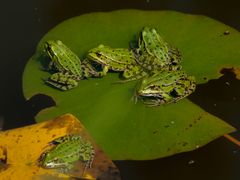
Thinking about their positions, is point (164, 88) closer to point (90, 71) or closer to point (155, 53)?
point (155, 53)

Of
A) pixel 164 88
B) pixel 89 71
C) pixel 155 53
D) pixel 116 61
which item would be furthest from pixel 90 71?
pixel 164 88

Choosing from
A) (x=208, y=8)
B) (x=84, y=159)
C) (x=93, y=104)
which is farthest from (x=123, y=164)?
(x=208, y=8)

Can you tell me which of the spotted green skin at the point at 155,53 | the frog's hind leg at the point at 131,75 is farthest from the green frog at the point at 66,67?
the spotted green skin at the point at 155,53

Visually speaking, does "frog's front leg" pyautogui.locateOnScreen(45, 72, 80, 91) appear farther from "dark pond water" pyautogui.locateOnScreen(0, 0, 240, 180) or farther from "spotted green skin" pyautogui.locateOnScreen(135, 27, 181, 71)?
"spotted green skin" pyautogui.locateOnScreen(135, 27, 181, 71)

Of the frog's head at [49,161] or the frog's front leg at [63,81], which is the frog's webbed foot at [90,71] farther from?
the frog's head at [49,161]

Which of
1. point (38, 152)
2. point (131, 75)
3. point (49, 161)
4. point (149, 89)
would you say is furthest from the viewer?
Result: point (131, 75)

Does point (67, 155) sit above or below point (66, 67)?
below
